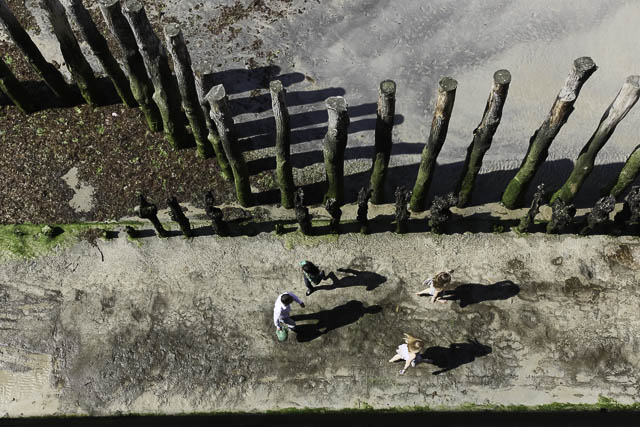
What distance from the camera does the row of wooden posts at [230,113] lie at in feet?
38.7

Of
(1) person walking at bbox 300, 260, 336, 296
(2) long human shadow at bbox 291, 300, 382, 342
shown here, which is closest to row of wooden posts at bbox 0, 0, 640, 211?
(1) person walking at bbox 300, 260, 336, 296

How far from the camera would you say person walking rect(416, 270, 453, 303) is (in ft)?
40.3

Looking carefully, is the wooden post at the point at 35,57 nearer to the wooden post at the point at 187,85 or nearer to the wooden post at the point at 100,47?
the wooden post at the point at 100,47

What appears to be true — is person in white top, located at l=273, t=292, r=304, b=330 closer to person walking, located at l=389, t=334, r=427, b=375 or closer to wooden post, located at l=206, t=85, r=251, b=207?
person walking, located at l=389, t=334, r=427, b=375

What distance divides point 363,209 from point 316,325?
318 cm

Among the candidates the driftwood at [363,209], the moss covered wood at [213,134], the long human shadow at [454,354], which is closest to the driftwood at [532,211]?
the long human shadow at [454,354]

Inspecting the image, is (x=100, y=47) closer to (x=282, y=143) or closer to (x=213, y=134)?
(x=213, y=134)

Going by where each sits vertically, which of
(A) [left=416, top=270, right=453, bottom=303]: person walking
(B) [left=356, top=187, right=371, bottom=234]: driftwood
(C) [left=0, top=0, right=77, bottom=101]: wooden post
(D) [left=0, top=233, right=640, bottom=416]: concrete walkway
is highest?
(C) [left=0, top=0, right=77, bottom=101]: wooden post

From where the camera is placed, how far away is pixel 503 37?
18.1 m

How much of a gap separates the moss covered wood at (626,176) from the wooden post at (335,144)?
7.25 m

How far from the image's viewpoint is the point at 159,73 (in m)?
13.2

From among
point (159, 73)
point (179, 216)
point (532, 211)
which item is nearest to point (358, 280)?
point (532, 211)

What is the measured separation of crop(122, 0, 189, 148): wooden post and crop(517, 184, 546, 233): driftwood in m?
9.86

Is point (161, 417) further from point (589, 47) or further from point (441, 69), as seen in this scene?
point (589, 47)
